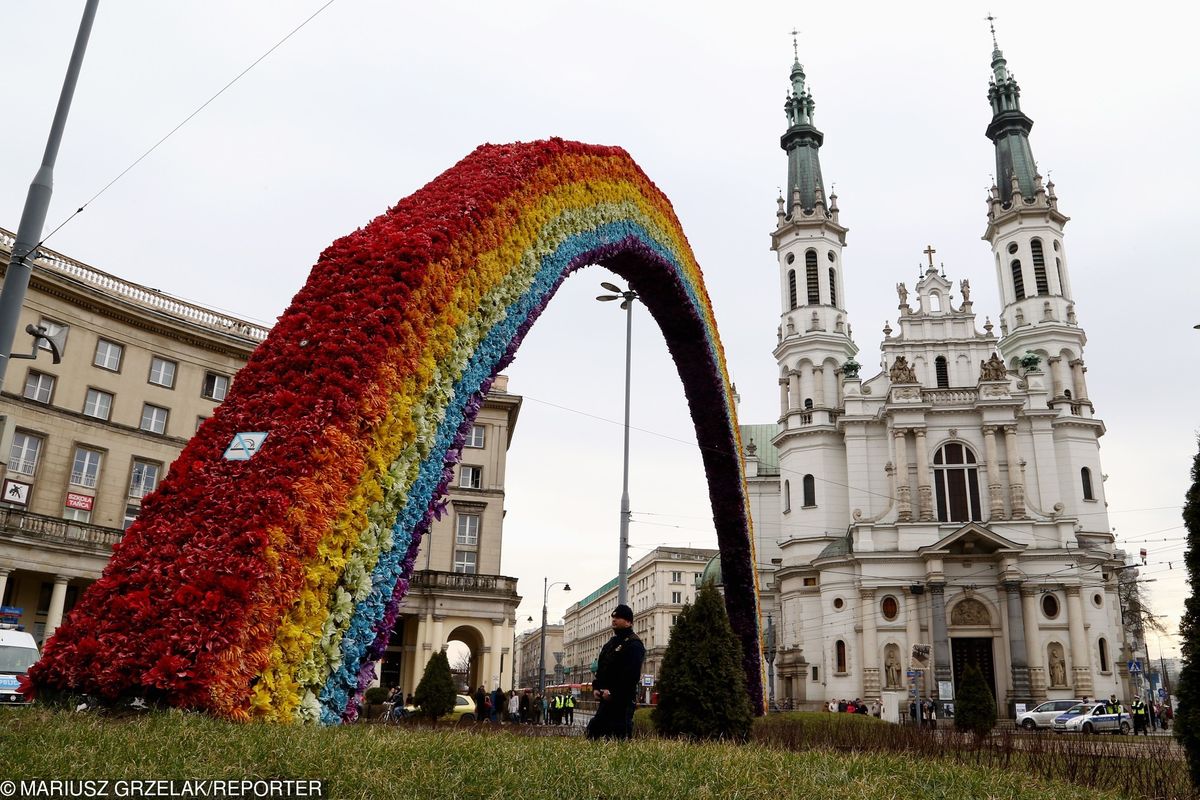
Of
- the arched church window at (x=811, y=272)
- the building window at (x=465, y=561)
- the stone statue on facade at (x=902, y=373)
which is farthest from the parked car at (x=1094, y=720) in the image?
the arched church window at (x=811, y=272)

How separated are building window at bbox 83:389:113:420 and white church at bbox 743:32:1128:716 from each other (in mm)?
35310

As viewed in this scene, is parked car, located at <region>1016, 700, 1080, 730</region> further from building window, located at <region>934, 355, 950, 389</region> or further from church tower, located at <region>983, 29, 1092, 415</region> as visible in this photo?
building window, located at <region>934, 355, 950, 389</region>

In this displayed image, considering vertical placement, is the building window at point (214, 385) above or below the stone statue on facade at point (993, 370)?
below

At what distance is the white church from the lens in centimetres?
4716

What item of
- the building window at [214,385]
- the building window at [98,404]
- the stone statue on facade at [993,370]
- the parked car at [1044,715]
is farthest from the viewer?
the stone statue on facade at [993,370]

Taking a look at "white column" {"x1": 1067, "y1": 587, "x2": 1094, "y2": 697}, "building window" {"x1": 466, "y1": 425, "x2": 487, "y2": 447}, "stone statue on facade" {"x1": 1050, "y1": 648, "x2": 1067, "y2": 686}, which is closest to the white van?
"building window" {"x1": 466, "y1": 425, "x2": 487, "y2": 447}

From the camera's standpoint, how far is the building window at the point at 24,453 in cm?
3059

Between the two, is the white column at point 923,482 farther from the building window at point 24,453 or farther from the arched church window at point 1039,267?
the building window at point 24,453

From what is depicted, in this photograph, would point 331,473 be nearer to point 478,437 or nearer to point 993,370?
point 478,437

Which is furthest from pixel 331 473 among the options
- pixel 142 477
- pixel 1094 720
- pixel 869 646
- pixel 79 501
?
pixel 869 646

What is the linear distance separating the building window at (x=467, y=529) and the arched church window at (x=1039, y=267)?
40807 millimetres

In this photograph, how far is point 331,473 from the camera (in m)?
7.48

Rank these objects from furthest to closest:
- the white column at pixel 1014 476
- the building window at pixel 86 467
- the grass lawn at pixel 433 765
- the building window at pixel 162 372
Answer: the white column at pixel 1014 476 < the building window at pixel 162 372 < the building window at pixel 86 467 < the grass lawn at pixel 433 765

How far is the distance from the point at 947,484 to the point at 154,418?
43.5 m
